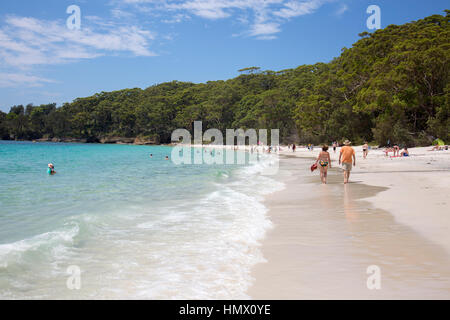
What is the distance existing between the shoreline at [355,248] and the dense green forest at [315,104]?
2785 centimetres

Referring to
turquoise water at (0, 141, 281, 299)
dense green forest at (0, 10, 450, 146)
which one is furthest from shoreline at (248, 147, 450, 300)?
dense green forest at (0, 10, 450, 146)

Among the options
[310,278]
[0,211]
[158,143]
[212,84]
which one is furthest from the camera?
[212,84]

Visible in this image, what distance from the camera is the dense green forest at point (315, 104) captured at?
34438mm

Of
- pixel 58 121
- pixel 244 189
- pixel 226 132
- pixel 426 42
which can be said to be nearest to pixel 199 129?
pixel 226 132

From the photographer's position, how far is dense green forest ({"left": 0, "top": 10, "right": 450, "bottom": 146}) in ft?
113

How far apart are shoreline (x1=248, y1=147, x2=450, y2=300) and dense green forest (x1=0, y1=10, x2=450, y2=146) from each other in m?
27.9

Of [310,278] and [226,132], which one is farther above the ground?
[226,132]

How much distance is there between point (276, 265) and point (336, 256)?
0.96 meters

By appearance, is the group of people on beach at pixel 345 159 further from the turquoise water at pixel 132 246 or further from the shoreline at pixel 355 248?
the turquoise water at pixel 132 246

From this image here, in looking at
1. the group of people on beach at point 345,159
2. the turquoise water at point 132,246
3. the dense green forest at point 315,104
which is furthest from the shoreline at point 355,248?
the dense green forest at point 315,104

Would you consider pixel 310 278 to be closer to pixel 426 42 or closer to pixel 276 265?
pixel 276 265

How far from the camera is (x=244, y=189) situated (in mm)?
13250

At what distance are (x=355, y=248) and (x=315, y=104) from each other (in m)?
53.7

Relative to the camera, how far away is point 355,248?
523cm
